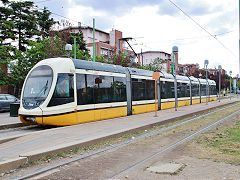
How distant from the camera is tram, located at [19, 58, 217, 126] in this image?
10.6 metres

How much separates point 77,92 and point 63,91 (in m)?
0.79

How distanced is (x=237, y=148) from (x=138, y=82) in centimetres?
1012

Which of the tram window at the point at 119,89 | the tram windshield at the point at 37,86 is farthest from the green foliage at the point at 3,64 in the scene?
the tram windshield at the point at 37,86

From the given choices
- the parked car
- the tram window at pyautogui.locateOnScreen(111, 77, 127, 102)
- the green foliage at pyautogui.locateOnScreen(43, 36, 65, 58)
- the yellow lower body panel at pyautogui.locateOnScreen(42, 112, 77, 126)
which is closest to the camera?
Result: the yellow lower body panel at pyautogui.locateOnScreen(42, 112, 77, 126)

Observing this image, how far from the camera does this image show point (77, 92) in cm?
1147

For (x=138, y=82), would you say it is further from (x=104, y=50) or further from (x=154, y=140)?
(x=104, y=50)

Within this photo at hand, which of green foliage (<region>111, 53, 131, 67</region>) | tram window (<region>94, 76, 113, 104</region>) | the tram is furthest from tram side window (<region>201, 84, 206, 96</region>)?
tram window (<region>94, 76, 113, 104</region>)

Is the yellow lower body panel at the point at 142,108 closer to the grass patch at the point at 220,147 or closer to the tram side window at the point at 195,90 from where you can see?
the grass patch at the point at 220,147

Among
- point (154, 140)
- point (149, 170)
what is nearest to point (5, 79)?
point (154, 140)

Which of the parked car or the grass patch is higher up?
the parked car

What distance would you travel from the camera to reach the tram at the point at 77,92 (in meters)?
10.6

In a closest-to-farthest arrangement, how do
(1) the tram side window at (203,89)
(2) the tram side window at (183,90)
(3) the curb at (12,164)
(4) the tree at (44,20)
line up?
(3) the curb at (12,164), (2) the tram side window at (183,90), (1) the tram side window at (203,89), (4) the tree at (44,20)

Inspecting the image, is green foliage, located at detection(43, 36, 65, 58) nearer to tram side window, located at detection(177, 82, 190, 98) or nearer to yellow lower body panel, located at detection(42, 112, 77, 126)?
tram side window, located at detection(177, 82, 190, 98)

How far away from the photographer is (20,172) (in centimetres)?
536
